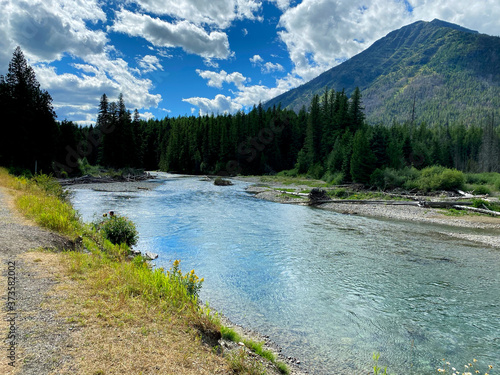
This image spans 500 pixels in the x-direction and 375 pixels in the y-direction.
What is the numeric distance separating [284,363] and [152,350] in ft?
10.2

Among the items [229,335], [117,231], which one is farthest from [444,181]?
[229,335]

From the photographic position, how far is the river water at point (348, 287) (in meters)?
7.42

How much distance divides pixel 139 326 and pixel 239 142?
295 ft

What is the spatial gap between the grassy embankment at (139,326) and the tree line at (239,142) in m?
39.1

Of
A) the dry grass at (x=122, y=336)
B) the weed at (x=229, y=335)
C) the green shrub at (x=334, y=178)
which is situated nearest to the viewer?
the dry grass at (x=122, y=336)

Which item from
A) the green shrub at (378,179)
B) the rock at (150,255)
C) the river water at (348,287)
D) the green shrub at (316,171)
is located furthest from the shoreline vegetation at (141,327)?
the green shrub at (316,171)

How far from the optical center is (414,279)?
12039 mm

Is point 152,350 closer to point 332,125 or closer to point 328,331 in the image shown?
point 328,331

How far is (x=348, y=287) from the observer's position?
1116 centimetres

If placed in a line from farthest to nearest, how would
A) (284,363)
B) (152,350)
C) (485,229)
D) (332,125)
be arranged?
(332,125) → (485,229) → (284,363) → (152,350)

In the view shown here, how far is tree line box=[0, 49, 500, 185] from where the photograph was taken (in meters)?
38.7

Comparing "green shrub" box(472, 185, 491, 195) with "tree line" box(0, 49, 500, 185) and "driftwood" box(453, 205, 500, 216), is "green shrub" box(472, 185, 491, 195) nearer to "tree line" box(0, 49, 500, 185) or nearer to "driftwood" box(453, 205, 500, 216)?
"driftwood" box(453, 205, 500, 216)

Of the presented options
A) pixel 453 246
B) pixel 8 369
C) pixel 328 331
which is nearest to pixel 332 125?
pixel 453 246

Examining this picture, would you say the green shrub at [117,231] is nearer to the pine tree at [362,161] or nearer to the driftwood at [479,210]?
the driftwood at [479,210]
